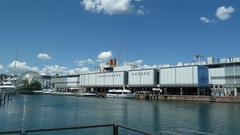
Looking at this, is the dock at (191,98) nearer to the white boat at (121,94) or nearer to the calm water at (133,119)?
the white boat at (121,94)

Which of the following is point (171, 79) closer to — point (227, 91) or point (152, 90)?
point (152, 90)

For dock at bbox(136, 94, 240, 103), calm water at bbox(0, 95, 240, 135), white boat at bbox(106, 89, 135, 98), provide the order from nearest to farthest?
calm water at bbox(0, 95, 240, 135) → dock at bbox(136, 94, 240, 103) → white boat at bbox(106, 89, 135, 98)

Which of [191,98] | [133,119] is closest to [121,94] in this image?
[191,98]

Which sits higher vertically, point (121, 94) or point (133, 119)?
point (121, 94)

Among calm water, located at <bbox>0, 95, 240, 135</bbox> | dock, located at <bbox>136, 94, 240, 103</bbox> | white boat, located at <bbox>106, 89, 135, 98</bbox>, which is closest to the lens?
calm water, located at <bbox>0, 95, 240, 135</bbox>

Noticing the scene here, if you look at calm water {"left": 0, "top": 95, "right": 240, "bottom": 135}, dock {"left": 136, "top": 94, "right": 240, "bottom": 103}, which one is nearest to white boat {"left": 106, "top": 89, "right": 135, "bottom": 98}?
dock {"left": 136, "top": 94, "right": 240, "bottom": 103}

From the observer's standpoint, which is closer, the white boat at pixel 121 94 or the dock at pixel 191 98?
the dock at pixel 191 98

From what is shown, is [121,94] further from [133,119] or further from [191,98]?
[133,119]

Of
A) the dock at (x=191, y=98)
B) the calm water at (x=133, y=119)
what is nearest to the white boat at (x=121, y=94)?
the dock at (x=191, y=98)

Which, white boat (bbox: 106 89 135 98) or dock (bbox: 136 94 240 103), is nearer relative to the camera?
dock (bbox: 136 94 240 103)

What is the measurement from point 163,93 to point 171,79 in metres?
11.4

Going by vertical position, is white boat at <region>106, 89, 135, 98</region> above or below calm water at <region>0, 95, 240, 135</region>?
above

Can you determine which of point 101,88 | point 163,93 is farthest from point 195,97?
point 101,88

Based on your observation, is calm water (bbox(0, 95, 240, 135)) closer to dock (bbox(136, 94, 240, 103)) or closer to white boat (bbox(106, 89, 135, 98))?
dock (bbox(136, 94, 240, 103))
